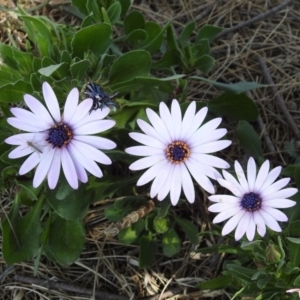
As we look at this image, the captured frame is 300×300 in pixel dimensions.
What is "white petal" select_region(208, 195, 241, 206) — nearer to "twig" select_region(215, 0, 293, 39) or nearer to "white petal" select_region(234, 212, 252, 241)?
"white petal" select_region(234, 212, 252, 241)

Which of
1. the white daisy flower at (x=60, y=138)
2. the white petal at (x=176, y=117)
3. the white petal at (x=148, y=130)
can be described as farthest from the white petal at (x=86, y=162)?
the white petal at (x=176, y=117)

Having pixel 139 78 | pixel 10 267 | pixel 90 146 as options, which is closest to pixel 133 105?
pixel 139 78

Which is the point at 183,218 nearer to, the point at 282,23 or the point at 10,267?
the point at 10,267

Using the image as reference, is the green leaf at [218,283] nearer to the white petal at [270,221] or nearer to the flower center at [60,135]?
the white petal at [270,221]

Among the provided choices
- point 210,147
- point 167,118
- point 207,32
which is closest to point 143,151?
point 167,118

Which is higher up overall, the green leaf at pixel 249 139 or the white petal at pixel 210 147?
the green leaf at pixel 249 139

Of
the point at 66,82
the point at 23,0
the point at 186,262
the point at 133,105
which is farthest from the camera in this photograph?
the point at 23,0

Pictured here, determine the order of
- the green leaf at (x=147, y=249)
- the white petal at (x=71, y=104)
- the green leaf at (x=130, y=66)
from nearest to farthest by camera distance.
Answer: the white petal at (x=71, y=104) < the green leaf at (x=130, y=66) < the green leaf at (x=147, y=249)
